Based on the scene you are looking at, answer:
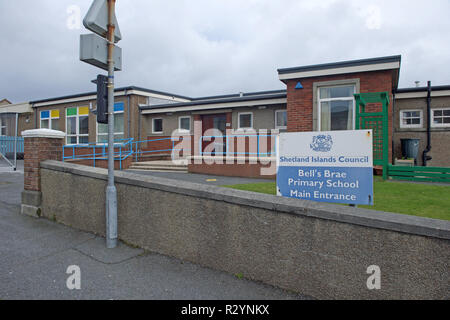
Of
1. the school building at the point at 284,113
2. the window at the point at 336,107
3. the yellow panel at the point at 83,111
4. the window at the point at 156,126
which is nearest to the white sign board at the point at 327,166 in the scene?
the school building at the point at 284,113

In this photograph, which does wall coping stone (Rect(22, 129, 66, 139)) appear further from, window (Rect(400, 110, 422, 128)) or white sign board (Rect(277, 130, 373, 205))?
window (Rect(400, 110, 422, 128))

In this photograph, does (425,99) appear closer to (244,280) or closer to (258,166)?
(258,166)

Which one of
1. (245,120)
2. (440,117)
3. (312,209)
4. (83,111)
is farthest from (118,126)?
(312,209)

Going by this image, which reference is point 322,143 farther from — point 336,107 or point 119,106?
point 119,106

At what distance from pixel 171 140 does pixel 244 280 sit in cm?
1433

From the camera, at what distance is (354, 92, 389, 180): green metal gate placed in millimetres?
9156

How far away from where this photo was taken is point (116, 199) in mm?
4891

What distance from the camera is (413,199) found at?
6062 mm

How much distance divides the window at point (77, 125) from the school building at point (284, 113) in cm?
7

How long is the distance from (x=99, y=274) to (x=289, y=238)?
7.78 feet

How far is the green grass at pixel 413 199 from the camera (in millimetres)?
5029

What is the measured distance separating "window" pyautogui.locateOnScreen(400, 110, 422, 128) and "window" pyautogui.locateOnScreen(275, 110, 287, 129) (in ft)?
17.9

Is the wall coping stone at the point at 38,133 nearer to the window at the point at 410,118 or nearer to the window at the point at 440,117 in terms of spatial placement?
the window at the point at 410,118

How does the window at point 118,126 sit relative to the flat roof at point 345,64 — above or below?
below
